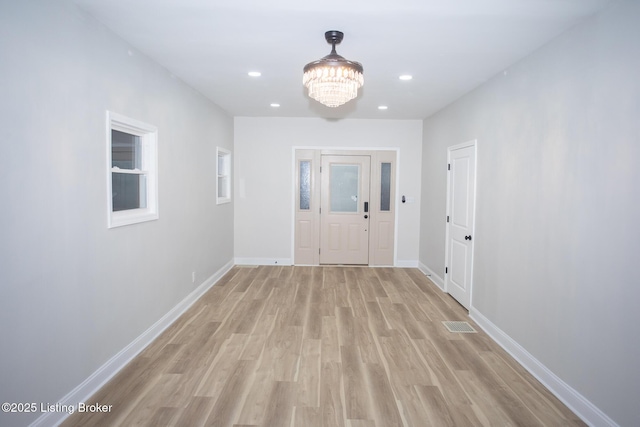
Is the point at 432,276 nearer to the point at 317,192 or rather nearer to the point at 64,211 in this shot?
the point at 317,192

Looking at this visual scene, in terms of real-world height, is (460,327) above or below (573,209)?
below

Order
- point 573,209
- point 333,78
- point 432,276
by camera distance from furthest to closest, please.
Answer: point 432,276, point 573,209, point 333,78

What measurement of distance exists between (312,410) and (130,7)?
295cm

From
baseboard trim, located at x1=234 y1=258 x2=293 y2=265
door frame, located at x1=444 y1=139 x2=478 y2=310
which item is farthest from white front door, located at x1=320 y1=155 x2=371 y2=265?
door frame, located at x1=444 y1=139 x2=478 y2=310

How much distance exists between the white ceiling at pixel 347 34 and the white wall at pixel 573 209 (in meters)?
0.32

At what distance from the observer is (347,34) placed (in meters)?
2.85

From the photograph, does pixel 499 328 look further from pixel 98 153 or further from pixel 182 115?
pixel 182 115

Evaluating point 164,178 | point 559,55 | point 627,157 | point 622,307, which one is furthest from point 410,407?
point 164,178

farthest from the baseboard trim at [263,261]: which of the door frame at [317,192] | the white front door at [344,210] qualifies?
the white front door at [344,210]

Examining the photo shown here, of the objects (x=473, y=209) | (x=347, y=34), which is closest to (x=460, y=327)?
(x=473, y=209)

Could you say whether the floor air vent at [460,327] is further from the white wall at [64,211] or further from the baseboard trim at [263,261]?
the baseboard trim at [263,261]

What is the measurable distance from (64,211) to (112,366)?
1.30 m

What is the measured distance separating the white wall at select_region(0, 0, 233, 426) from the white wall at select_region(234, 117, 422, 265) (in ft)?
9.63

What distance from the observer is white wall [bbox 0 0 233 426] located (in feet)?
6.23
